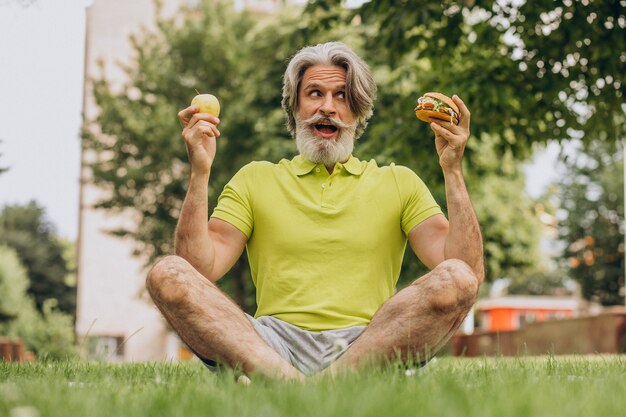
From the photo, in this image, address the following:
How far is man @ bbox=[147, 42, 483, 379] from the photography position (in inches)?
158

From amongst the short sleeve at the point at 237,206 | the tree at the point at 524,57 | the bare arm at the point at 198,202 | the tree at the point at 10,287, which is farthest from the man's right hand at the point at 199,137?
the tree at the point at 10,287

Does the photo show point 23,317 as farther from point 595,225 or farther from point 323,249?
point 323,249

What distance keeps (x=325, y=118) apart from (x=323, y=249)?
86 cm

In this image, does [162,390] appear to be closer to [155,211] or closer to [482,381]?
[482,381]

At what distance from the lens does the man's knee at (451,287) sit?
155 inches

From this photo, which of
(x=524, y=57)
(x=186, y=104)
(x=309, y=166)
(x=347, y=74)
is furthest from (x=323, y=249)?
(x=186, y=104)

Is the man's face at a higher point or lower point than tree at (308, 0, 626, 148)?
lower

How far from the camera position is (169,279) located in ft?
13.1

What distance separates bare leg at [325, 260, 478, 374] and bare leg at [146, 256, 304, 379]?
395 millimetres

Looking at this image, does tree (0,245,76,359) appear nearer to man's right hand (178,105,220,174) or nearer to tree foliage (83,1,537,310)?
tree foliage (83,1,537,310)

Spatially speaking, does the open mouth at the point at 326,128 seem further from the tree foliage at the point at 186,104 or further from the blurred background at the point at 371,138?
the tree foliage at the point at 186,104

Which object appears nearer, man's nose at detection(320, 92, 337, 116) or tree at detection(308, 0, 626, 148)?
man's nose at detection(320, 92, 337, 116)

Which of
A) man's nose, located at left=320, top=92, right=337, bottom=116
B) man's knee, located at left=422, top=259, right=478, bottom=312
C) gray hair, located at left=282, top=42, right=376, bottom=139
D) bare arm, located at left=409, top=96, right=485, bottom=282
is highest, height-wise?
gray hair, located at left=282, top=42, right=376, bottom=139

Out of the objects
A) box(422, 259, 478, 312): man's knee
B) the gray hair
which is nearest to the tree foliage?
the gray hair
